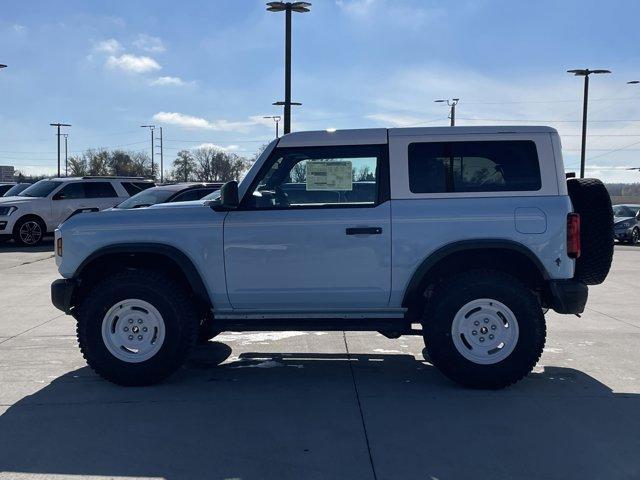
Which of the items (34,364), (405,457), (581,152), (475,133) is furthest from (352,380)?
(581,152)

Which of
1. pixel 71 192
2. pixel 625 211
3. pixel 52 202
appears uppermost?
pixel 71 192

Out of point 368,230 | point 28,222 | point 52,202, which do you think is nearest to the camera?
point 368,230

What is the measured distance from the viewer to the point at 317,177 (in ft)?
17.0

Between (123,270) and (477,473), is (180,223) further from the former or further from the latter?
(477,473)

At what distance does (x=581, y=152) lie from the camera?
28.2 meters

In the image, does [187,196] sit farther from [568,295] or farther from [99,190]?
[568,295]

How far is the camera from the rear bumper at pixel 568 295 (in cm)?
487

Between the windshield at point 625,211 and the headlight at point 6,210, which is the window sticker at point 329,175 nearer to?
the headlight at point 6,210

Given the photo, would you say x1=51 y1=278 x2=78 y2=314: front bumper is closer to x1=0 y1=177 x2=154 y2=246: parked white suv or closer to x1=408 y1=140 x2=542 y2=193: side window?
x1=408 y1=140 x2=542 y2=193: side window

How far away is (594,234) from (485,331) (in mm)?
1216

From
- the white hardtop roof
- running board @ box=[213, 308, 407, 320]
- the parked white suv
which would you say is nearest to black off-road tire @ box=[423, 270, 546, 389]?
running board @ box=[213, 308, 407, 320]

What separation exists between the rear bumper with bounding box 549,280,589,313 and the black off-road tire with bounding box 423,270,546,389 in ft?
0.49

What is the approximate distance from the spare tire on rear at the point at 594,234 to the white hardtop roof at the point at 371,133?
65 centimetres

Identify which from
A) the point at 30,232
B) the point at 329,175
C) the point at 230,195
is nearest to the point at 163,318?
the point at 230,195
